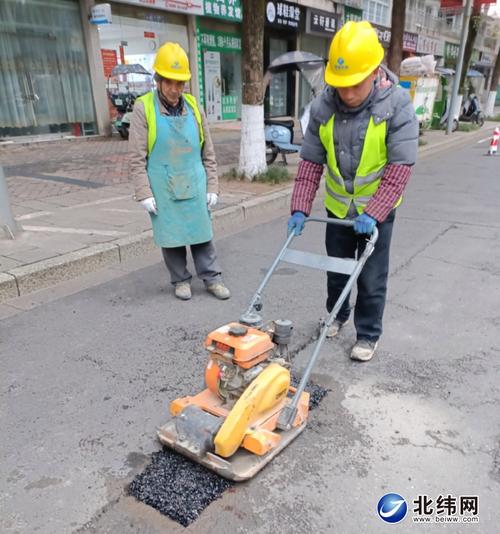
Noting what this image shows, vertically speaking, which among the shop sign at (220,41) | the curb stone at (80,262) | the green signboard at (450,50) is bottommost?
the curb stone at (80,262)

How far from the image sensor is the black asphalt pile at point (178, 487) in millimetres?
2016

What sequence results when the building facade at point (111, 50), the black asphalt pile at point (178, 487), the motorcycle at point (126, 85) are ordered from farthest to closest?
1. the motorcycle at point (126, 85)
2. the building facade at point (111, 50)
3. the black asphalt pile at point (178, 487)

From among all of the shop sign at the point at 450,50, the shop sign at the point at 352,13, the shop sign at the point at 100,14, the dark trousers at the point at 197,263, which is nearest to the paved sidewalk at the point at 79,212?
the dark trousers at the point at 197,263

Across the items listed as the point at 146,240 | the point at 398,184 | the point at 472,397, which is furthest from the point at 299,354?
the point at 146,240

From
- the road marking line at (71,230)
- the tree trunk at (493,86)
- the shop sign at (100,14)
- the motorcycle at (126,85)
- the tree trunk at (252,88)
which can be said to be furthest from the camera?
the tree trunk at (493,86)

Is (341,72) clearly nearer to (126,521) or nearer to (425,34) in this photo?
(126,521)

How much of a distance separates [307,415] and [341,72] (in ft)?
5.70

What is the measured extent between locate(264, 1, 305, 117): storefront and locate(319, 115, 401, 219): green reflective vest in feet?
56.9

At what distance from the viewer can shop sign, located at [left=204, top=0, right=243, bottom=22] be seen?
51.8 ft

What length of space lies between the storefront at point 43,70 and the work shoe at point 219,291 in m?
9.67

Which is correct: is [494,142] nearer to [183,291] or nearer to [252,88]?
[252,88]

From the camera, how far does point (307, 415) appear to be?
2.54 m

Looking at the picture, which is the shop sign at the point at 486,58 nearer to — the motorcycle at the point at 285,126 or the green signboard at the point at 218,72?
the green signboard at the point at 218,72

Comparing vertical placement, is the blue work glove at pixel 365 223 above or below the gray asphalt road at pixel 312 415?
above
